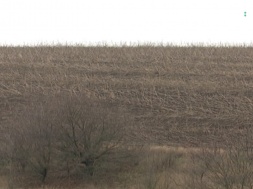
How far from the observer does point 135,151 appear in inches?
558

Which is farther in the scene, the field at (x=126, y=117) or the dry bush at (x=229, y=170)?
the field at (x=126, y=117)

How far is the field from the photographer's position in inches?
517

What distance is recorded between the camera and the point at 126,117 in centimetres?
1448

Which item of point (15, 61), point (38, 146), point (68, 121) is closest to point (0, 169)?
point (38, 146)

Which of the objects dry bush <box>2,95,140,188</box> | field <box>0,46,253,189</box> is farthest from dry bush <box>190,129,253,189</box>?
dry bush <box>2,95,140,188</box>

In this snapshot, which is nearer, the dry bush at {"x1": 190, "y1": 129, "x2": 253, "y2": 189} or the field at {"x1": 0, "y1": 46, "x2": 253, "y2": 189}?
the dry bush at {"x1": 190, "y1": 129, "x2": 253, "y2": 189}

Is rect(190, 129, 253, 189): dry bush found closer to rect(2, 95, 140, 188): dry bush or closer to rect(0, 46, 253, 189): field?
rect(0, 46, 253, 189): field

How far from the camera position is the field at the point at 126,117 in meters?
13.1

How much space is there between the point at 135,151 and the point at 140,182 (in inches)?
59.3

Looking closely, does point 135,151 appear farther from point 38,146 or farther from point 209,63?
point 209,63

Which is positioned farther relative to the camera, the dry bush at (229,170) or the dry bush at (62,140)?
the dry bush at (62,140)

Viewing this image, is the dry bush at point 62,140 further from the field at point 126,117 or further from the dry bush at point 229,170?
the dry bush at point 229,170

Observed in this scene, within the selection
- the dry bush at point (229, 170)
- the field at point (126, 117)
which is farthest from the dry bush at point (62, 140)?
the dry bush at point (229, 170)

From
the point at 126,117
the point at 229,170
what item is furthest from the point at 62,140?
the point at 229,170
